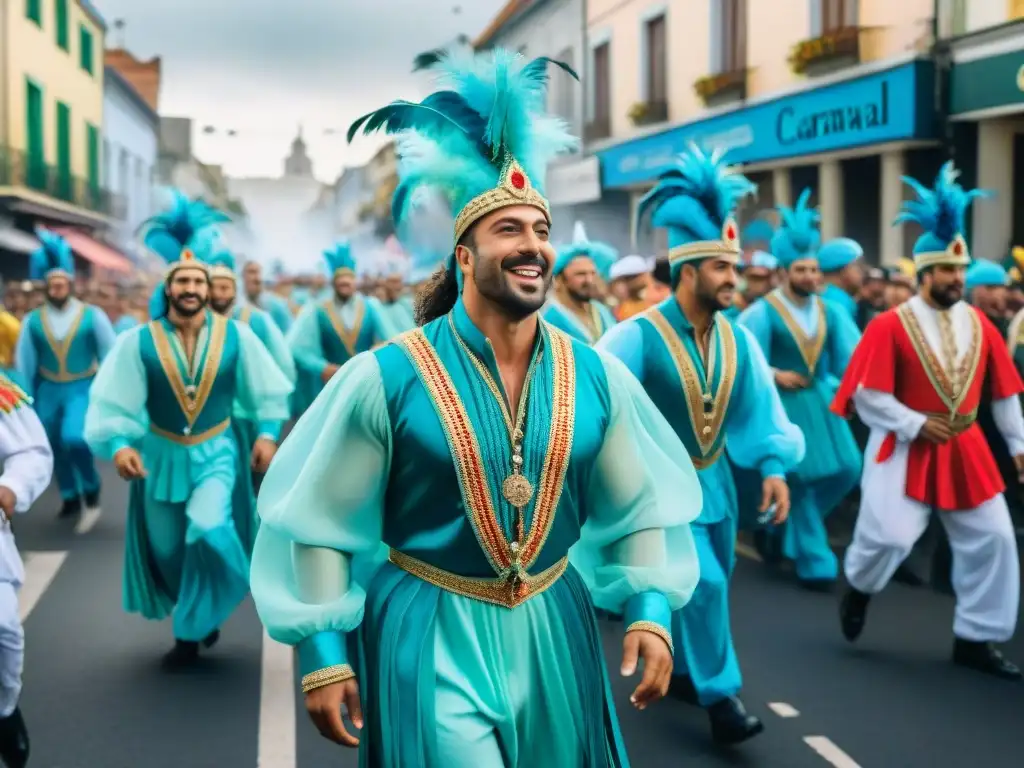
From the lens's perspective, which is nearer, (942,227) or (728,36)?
(942,227)

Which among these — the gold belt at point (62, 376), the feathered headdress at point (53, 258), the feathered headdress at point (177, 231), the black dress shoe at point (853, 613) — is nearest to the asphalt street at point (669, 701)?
the black dress shoe at point (853, 613)

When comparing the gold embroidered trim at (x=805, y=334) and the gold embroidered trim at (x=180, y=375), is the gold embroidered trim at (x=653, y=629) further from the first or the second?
the gold embroidered trim at (x=805, y=334)

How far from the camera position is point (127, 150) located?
164 feet

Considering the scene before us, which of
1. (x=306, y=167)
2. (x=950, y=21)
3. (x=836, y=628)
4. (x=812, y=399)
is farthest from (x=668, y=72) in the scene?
(x=306, y=167)

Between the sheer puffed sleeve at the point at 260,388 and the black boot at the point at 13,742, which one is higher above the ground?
the sheer puffed sleeve at the point at 260,388

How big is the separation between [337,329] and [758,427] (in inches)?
309

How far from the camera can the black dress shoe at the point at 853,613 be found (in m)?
7.28

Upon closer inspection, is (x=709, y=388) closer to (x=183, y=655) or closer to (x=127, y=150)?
(x=183, y=655)

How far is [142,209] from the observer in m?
54.9

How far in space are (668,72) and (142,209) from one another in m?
33.9

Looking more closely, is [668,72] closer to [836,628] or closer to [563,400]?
[836,628]

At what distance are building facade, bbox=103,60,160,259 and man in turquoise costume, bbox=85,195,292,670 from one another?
121ft

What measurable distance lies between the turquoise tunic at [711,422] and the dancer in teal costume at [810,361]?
343cm

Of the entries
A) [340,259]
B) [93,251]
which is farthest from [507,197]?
[93,251]
